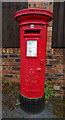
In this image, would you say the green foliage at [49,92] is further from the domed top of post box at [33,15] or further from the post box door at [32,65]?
the domed top of post box at [33,15]

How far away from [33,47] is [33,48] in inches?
0.7

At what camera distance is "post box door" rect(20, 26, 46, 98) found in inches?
76.3

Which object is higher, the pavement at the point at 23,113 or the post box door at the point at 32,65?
Answer: the post box door at the point at 32,65

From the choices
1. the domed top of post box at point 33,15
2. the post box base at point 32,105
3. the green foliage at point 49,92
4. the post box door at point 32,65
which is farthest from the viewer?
the green foliage at point 49,92

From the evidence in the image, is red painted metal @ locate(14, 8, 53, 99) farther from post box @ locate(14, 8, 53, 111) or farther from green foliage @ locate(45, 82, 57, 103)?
green foliage @ locate(45, 82, 57, 103)

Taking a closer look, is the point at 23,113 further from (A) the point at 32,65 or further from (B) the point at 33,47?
(B) the point at 33,47

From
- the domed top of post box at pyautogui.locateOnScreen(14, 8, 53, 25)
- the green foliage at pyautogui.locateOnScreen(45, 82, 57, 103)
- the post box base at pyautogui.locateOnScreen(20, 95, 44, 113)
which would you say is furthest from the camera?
the green foliage at pyautogui.locateOnScreen(45, 82, 57, 103)

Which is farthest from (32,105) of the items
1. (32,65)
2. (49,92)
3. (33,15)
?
(33,15)

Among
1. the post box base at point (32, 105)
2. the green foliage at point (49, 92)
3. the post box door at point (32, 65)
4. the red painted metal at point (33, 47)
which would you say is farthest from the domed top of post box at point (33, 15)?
the green foliage at point (49, 92)

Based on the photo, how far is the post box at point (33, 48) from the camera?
185 centimetres

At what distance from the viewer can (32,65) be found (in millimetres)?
1994

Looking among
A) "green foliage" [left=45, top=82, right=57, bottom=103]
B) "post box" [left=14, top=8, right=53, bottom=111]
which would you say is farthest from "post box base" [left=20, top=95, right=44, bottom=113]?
"green foliage" [left=45, top=82, right=57, bottom=103]

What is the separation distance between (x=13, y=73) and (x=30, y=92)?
1.19 meters

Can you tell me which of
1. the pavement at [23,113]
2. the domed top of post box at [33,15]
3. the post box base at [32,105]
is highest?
the domed top of post box at [33,15]
